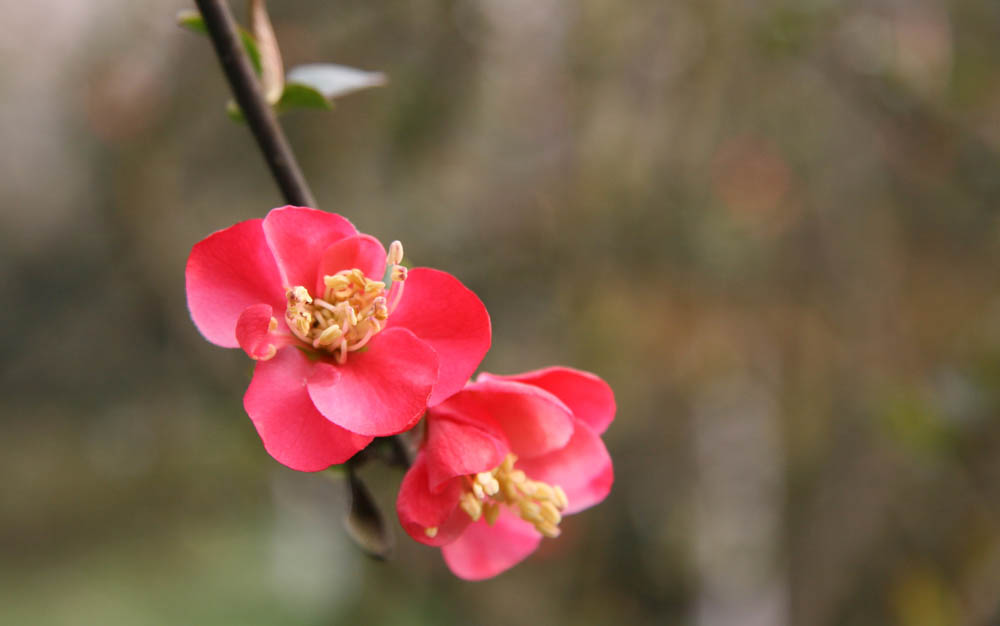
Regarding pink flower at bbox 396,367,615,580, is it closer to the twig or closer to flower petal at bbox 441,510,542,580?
flower petal at bbox 441,510,542,580

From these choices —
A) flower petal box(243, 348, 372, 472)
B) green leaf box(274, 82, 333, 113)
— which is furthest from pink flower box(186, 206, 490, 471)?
green leaf box(274, 82, 333, 113)

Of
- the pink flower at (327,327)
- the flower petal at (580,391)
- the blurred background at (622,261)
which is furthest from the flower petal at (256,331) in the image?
the blurred background at (622,261)

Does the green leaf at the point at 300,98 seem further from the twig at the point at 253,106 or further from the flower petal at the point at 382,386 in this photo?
the flower petal at the point at 382,386

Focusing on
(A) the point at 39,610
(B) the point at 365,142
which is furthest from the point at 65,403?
(B) the point at 365,142

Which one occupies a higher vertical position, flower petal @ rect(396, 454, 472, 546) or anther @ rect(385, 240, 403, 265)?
anther @ rect(385, 240, 403, 265)

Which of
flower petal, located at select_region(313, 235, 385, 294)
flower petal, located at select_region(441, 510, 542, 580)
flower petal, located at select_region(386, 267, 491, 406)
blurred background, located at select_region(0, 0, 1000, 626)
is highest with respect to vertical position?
flower petal, located at select_region(313, 235, 385, 294)

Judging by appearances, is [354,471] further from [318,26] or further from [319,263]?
[318,26]
